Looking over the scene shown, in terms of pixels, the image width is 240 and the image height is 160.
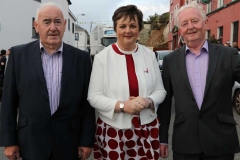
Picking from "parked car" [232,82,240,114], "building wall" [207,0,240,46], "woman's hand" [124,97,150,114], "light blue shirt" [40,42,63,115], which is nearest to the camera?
"woman's hand" [124,97,150,114]

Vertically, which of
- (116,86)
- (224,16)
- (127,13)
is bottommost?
(116,86)

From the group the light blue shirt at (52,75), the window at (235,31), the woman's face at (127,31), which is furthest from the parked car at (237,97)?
the window at (235,31)

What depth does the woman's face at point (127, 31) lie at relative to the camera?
258 cm

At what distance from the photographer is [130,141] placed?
8.57ft

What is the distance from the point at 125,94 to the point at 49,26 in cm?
89

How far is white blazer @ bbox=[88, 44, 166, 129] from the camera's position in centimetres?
255

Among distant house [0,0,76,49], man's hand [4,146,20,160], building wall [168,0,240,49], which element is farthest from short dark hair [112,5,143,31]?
distant house [0,0,76,49]

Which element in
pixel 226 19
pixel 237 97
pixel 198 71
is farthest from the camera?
pixel 226 19

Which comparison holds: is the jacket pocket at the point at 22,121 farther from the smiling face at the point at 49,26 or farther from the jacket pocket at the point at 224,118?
the jacket pocket at the point at 224,118

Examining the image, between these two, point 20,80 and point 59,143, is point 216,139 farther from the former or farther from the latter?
point 20,80

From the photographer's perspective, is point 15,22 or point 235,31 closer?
point 235,31

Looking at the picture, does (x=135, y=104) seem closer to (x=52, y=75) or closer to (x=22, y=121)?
(x=52, y=75)

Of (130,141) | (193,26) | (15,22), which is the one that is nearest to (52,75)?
(130,141)

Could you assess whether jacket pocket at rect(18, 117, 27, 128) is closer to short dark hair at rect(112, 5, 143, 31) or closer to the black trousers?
short dark hair at rect(112, 5, 143, 31)
